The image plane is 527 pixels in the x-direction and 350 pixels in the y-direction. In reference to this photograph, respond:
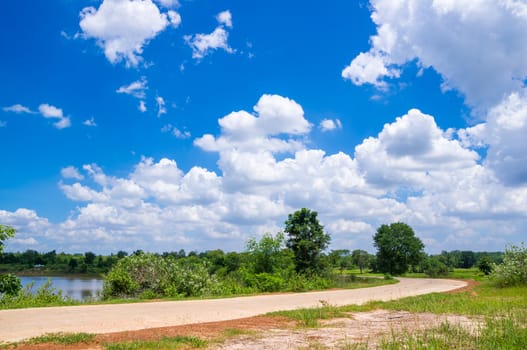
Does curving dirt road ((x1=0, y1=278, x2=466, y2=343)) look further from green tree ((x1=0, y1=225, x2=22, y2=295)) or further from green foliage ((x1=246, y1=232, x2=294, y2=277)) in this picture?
green foliage ((x1=246, y1=232, x2=294, y2=277))

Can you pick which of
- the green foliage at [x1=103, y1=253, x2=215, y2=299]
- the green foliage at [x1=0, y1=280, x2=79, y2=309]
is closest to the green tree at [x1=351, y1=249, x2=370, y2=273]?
the green foliage at [x1=103, y1=253, x2=215, y2=299]

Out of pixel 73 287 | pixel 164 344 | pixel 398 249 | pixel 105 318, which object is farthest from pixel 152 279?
pixel 398 249

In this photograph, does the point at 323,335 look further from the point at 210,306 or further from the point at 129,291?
the point at 129,291

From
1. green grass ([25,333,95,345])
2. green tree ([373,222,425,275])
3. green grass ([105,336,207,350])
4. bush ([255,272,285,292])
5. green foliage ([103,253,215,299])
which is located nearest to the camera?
green grass ([105,336,207,350])

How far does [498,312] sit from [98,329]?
1172 cm

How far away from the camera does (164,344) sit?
8.25 metres

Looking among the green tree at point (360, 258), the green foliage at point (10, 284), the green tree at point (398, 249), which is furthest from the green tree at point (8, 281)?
the green tree at point (360, 258)

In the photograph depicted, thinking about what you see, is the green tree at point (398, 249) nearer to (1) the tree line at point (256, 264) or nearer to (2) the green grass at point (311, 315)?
(1) the tree line at point (256, 264)

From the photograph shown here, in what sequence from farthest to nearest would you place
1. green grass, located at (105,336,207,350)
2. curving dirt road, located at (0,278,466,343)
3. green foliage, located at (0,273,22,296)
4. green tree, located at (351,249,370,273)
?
green tree, located at (351,249,370,273), green foliage, located at (0,273,22,296), curving dirt road, located at (0,278,466,343), green grass, located at (105,336,207,350)

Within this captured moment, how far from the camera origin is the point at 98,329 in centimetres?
1027

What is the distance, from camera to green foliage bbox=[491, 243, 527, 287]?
2555cm

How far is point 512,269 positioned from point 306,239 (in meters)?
19.9

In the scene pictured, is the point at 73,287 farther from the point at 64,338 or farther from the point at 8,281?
the point at 64,338

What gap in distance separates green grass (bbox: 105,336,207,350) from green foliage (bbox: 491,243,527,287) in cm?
2378
